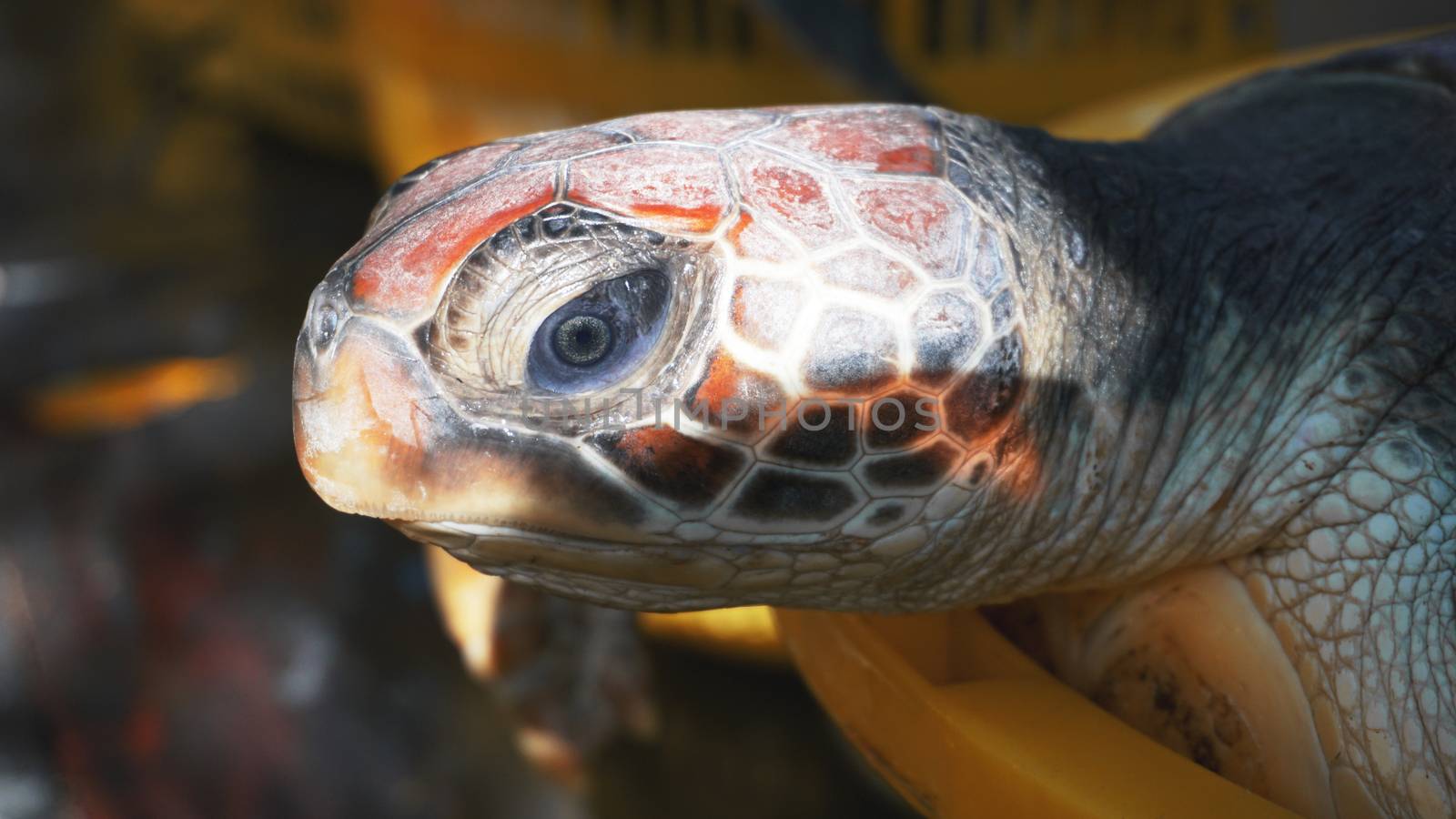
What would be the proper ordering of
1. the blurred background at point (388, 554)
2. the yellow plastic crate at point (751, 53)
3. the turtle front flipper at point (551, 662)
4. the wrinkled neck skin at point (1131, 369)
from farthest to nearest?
the yellow plastic crate at point (751, 53) → the blurred background at point (388, 554) → the turtle front flipper at point (551, 662) → the wrinkled neck skin at point (1131, 369)

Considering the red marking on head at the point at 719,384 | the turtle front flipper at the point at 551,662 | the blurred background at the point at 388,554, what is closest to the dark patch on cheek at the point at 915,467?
the red marking on head at the point at 719,384

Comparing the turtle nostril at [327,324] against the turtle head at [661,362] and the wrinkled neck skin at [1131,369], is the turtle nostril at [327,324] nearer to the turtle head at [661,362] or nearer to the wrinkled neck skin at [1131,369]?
the turtle head at [661,362]

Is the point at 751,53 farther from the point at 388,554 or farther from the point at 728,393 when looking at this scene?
the point at 728,393

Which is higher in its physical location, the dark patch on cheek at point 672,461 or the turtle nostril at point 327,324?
the turtle nostril at point 327,324

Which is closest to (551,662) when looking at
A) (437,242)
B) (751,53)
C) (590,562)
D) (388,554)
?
(388,554)

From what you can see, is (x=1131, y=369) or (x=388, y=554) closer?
(x=1131, y=369)

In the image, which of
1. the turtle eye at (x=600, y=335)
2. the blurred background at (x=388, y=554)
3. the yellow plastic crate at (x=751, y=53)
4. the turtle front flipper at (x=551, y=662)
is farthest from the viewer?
the yellow plastic crate at (x=751, y=53)

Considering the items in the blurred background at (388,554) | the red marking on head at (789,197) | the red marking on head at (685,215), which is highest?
the red marking on head at (789,197)
